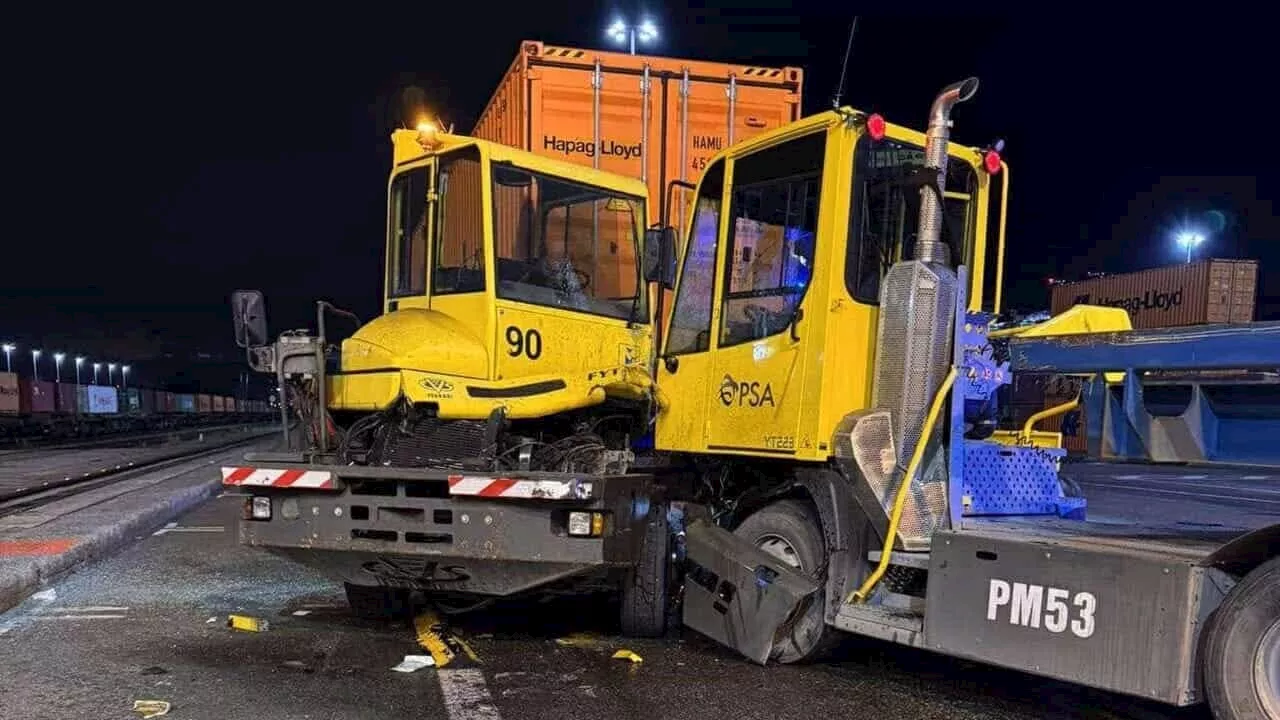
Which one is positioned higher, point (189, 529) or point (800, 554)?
point (800, 554)

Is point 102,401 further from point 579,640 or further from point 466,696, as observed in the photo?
point 466,696

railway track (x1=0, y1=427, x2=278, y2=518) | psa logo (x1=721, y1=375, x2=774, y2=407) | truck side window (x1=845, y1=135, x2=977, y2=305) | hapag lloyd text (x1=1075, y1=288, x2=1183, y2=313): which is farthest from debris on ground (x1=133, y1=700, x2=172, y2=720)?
hapag lloyd text (x1=1075, y1=288, x2=1183, y2=313)

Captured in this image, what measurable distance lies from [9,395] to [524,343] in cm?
4509

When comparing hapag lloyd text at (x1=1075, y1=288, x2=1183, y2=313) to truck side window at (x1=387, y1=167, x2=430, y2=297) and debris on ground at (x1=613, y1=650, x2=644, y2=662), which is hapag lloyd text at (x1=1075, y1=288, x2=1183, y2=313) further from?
debris on ground at (x1=613, y1=650, x2=644, y2=662)

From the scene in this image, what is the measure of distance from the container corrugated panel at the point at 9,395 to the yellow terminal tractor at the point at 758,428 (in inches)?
1685

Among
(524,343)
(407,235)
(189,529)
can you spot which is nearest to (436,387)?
(524,343)

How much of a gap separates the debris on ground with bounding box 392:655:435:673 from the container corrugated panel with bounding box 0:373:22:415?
Result: 43213 millimetres

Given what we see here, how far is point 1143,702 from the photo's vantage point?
4.92 m

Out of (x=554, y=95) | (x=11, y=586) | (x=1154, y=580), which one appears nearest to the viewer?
(x=1154, y=580)

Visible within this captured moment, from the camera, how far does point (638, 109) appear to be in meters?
8.60

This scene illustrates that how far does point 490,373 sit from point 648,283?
142 cm

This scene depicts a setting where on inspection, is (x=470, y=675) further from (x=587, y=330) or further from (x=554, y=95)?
(x=554, y=95)

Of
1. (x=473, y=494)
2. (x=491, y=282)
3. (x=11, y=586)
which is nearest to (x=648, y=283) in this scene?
(x=491, y=282)

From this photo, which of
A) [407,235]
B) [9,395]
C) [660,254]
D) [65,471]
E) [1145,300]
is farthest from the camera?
[9,395]
